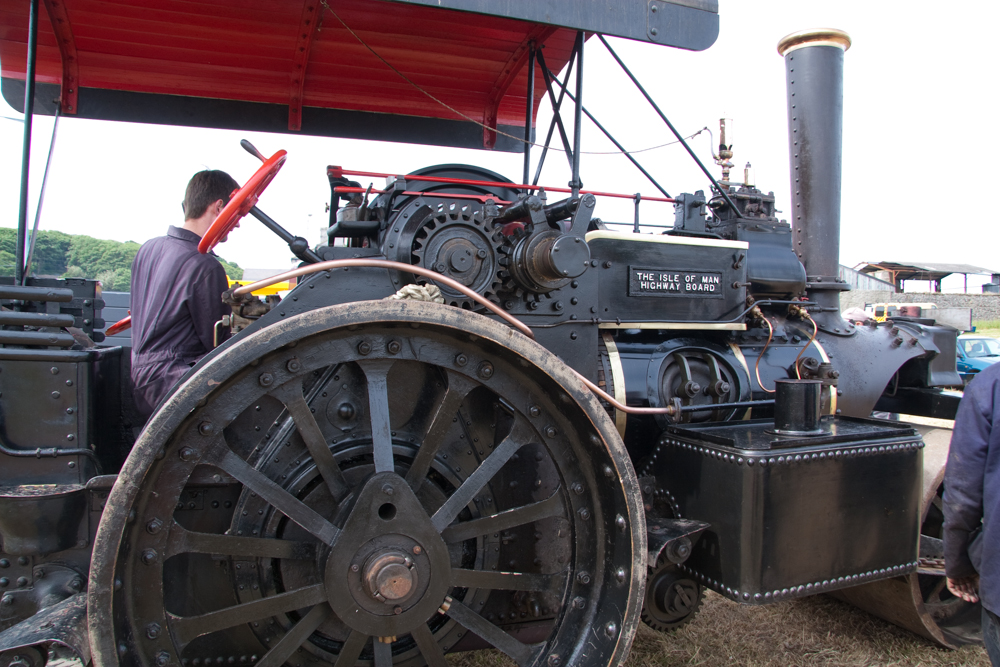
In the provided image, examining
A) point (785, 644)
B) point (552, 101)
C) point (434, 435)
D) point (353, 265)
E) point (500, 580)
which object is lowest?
point (785, 644)

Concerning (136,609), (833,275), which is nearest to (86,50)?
(136,609)

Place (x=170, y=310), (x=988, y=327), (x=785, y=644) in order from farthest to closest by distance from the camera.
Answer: (x=988, y=327)
(x=785, y=644)
(x=170, y=310)

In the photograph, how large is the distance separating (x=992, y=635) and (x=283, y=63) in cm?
348

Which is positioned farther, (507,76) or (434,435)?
(507,76)

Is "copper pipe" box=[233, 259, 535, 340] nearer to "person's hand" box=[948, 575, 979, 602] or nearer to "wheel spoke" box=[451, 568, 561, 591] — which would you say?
"wheel spoke" box=[451, 568, 561, 591]

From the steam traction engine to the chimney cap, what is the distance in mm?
1721

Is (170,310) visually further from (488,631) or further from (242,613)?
(488,631)

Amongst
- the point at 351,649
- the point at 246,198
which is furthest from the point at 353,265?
the point at 351,649

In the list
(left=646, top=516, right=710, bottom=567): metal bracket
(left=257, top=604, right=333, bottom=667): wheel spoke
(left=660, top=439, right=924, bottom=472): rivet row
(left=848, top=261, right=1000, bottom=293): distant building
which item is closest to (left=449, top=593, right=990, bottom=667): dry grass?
(left=646, top=516, right=710, bottom=567): metal bracket

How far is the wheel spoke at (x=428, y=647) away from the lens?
1.91m

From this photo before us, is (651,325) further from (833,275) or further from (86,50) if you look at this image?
(86,50)

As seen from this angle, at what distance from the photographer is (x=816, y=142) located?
3.78 meters

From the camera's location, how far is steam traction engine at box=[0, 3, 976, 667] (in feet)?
5.74

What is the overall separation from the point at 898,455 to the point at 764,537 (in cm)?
75
